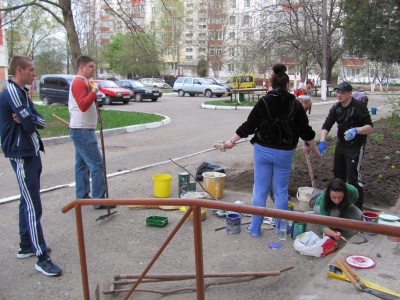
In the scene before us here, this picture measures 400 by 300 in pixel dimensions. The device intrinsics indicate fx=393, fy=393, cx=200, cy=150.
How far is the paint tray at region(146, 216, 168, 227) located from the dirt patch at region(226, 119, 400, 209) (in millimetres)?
1773

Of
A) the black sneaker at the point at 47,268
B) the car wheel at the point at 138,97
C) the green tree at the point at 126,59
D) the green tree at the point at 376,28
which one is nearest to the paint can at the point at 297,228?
the black sneaker at the point at 47,268

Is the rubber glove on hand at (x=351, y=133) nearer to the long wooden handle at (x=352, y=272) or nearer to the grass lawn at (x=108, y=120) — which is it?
the long wooden handle at (x=352, y=272)

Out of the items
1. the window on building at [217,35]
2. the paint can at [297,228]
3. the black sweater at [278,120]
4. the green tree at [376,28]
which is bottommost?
the paint can at [297,228]

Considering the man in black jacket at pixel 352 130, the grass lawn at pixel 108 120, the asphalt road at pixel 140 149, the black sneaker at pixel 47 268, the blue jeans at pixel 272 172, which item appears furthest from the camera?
the grass lawn at pixel 108 120

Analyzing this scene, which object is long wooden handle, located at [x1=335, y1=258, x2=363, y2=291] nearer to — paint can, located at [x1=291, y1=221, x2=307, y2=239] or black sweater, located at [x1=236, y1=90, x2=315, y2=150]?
paint can, located at [x1=291, y1=221, x2=307, y2=239]

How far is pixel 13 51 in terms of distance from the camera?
51938 mm

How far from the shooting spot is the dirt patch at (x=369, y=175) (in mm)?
5492

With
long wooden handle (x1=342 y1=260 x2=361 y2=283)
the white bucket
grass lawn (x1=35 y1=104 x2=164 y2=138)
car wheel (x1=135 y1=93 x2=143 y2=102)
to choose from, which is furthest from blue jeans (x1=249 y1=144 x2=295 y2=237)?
car wheel (x1=135 y1=93 x2=143 y2=102)

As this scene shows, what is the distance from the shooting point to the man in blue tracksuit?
11.3ft

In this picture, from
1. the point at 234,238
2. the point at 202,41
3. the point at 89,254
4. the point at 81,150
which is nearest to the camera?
the point at 89,254

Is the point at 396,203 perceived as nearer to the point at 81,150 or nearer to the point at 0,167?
the point at 81,150

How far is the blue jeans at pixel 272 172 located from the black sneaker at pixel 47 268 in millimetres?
2123

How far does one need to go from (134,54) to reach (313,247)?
54.1m

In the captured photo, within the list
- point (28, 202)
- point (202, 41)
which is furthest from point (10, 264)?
point (202, 41)
